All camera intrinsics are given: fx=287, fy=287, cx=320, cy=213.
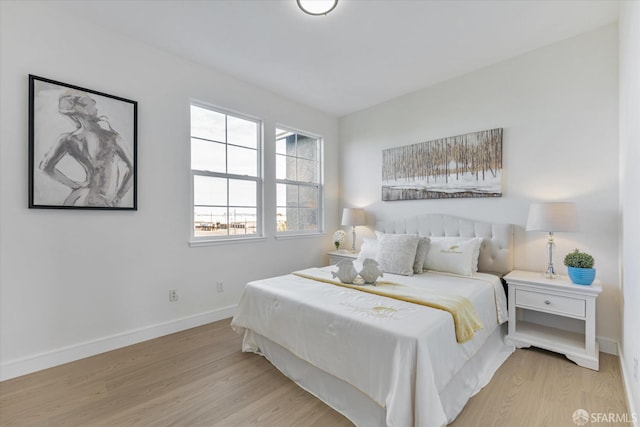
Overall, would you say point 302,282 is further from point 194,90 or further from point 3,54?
point 3,54

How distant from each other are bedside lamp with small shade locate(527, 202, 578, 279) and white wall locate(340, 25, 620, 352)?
34cm

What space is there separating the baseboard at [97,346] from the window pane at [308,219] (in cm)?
162

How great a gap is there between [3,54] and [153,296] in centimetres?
216

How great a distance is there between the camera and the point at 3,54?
6.70 ft

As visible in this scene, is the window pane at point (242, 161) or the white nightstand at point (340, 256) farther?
the white nightstand at point (340, 256)

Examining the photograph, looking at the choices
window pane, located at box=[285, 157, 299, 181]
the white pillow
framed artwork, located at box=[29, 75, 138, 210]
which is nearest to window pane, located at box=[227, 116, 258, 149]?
window pane, located at box=[285, 157, 299, 181]

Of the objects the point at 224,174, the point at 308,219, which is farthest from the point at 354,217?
the point at 224,174

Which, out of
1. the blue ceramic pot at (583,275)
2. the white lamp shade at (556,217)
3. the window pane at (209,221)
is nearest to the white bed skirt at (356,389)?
the blue ceramic pot at (583,275)

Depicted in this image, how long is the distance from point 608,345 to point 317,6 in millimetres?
3586

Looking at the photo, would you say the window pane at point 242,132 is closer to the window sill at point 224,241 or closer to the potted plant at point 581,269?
the window sill at point 224,241

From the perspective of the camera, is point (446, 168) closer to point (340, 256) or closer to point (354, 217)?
point (354, 217)

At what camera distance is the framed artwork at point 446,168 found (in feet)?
9.93

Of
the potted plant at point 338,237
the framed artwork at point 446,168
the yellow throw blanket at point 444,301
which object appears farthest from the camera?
the potted plant at point 338,237

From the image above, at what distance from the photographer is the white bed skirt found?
1597mm
